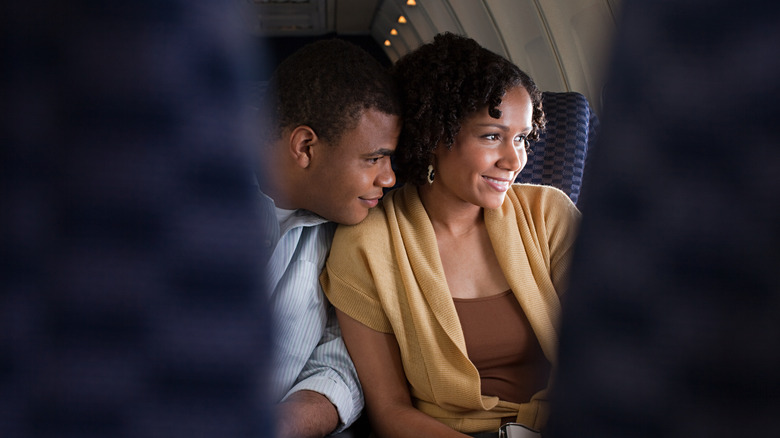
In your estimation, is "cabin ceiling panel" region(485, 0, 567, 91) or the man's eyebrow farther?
"cabin ceiling panel" region(485, 0, 567, 91)

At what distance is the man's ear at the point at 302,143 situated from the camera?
1.70 metres

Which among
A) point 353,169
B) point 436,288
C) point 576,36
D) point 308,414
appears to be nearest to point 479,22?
point 576,36

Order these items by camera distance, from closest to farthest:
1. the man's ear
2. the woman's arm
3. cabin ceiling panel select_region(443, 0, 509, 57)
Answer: the woman's arm
the man's ear
cabin ceiling panel select_region(443, 0, 509, 57)

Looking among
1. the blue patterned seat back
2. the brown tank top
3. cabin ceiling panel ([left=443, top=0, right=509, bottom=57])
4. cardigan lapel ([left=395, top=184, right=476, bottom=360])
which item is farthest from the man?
cabin ceiling panel ([left=443, top=0, right=509, bottom=57])

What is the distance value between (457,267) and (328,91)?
1.80ft

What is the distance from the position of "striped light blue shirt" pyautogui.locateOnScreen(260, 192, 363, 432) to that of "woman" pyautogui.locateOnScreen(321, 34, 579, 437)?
1.7 inches

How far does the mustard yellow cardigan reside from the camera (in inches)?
61.6

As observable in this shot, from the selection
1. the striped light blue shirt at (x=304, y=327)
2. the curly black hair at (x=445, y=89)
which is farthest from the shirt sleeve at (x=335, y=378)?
the curly black hair at (x=445, y=89)

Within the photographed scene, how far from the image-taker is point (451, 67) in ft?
5.67

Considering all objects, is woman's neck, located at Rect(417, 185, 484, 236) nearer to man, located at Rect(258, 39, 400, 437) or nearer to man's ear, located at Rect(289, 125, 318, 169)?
man, located at Rect(258, 39, 400, 437)

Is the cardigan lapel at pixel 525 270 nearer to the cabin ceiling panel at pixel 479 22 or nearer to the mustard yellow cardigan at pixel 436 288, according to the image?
the mustard yellow cardigan at pixel 436 288

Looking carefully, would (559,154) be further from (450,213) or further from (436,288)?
(436,288)

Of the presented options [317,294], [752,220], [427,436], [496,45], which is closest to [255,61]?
[752,220]

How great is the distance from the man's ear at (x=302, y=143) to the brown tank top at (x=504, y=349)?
522 mm
